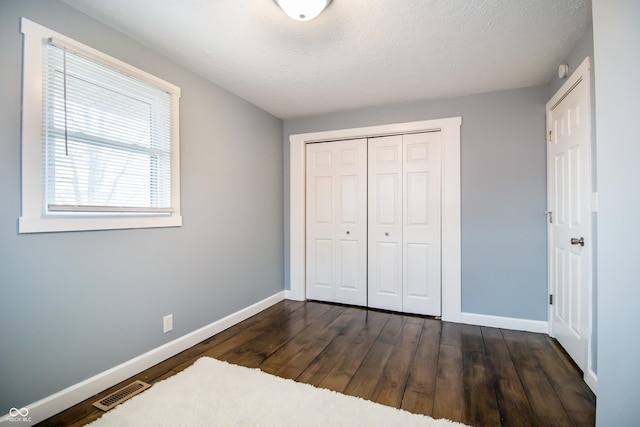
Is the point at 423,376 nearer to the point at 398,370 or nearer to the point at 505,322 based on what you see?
the point at 398,370

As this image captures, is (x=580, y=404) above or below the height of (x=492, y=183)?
below

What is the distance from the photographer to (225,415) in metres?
1.58

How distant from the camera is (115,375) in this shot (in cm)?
189

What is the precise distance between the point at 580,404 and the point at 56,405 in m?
3.05

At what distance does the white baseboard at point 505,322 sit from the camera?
273 centimetres

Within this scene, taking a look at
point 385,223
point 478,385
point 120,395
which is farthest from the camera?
point 385,223

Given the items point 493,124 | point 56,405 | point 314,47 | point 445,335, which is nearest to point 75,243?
point 56,405

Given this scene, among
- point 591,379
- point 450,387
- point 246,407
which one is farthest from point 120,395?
Result: point 591,379

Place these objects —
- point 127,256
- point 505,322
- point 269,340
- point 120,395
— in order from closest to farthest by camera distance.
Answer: point 120,395, point 127,256, point 269,340, point 505,322

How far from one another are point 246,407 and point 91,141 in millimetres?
1880

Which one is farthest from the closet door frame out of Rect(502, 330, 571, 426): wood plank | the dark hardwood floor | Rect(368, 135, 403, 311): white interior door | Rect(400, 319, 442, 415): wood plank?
Rect(502, 330, 571, 426): wood plank

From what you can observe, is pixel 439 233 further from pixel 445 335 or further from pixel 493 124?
pixel 493 124

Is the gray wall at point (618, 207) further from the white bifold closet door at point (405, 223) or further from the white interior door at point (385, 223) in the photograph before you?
the white interior door at point (385, 223)

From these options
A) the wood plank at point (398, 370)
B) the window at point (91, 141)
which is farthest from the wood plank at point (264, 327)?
the window at point (91, 141)
